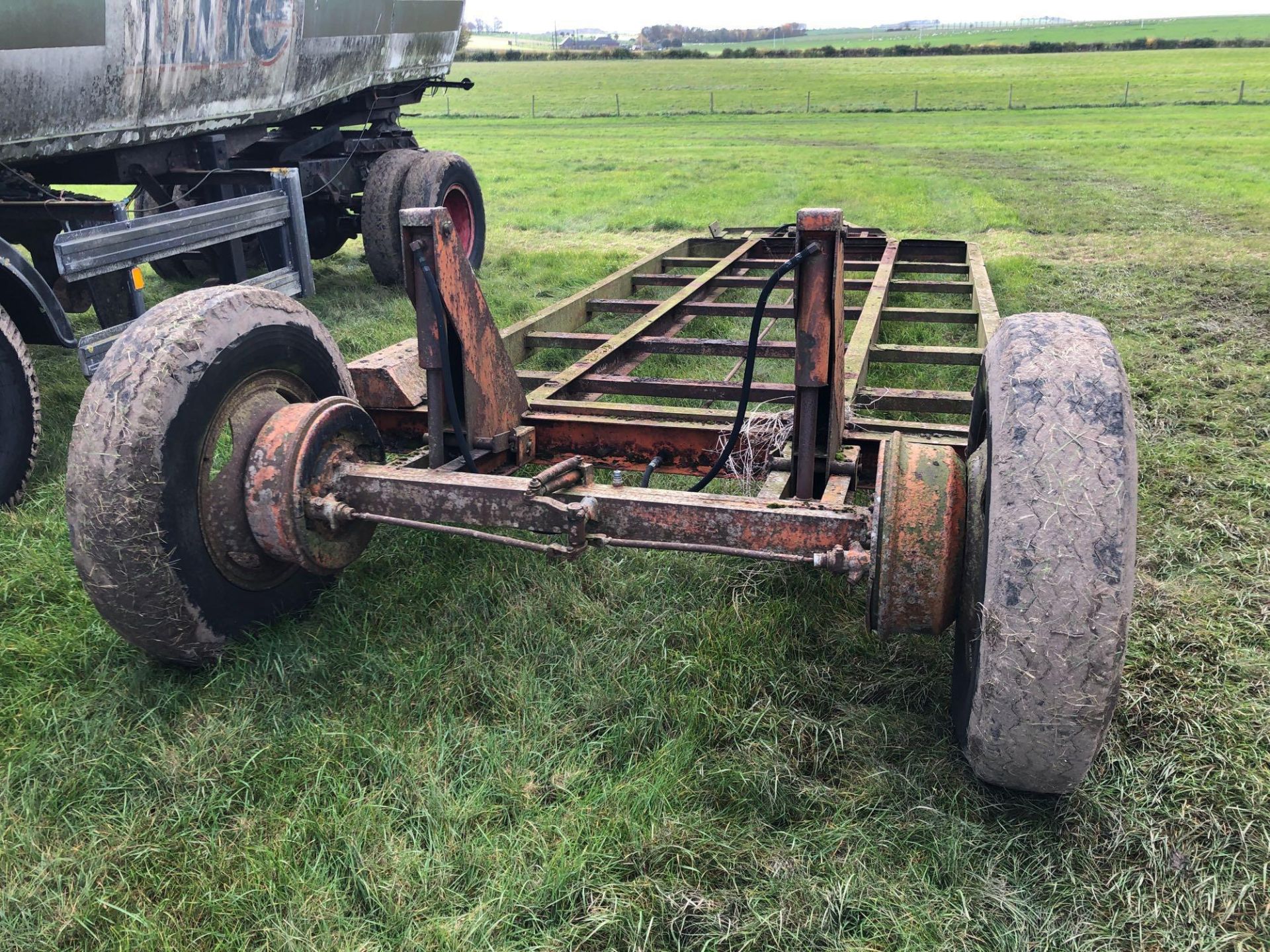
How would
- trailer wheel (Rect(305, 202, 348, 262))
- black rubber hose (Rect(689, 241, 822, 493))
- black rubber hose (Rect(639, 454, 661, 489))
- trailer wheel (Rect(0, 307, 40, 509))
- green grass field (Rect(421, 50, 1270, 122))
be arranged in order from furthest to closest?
green grass field (Rect(421, 50, 1270, 122))
trailer wheel (Rect(305, 202, 348, 262))
trailer wheel (Rect(0, 307, 40, 509))
black rubber hose (Rect(639, 454, 661, 489))
black rubber hose (Rect(689, 241, 822, 493))

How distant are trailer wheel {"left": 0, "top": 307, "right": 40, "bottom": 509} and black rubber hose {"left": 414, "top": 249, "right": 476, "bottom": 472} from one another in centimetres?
215

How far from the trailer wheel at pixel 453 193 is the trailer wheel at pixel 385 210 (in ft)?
0.26

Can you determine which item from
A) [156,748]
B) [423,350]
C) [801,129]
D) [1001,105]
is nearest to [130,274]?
[423,350]

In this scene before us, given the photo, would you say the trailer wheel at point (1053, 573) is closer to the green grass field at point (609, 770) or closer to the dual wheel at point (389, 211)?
the green grass field at point (609, 770)

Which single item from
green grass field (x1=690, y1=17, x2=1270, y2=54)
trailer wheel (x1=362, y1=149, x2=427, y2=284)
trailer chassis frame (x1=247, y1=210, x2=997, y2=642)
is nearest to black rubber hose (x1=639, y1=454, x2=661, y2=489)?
trailer chassis frame (x1=247, y1=210, x2=997, y2=642)

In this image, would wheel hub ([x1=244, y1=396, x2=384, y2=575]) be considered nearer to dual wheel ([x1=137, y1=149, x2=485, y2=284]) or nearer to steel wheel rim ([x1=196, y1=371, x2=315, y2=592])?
steel wheel rim ([x1=196, y1=371, x2=315, y2=592])

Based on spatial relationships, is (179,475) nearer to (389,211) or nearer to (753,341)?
(753,341)

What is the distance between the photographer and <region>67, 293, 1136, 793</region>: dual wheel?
1985 mm

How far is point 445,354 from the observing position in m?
3.02

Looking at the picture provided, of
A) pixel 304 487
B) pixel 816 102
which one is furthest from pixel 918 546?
pixel 816 102

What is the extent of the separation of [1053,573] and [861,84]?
144 feet

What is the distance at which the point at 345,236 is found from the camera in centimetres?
873

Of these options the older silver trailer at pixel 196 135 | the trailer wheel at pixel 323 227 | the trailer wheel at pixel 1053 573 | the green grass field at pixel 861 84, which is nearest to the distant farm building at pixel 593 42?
the green grass field at pixel 861 84

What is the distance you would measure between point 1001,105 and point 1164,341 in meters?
28.5
